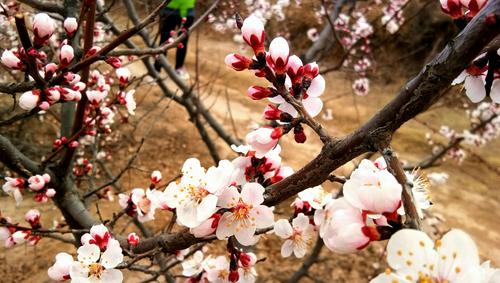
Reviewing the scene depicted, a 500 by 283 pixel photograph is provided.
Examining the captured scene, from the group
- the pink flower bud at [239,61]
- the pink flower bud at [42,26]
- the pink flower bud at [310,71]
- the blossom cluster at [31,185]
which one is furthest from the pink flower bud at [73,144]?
the pink flower bud at [310,71]

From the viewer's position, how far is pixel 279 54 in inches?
38.2

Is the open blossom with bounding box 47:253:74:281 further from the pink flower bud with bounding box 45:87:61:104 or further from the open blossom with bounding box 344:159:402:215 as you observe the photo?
the open blossom with bounding box 344:159:402:215

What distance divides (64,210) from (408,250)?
1.59 m

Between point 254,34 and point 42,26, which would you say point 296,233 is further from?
point 42,26

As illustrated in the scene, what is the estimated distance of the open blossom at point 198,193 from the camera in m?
1.00

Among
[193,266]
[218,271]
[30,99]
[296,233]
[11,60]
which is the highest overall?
[11,60]

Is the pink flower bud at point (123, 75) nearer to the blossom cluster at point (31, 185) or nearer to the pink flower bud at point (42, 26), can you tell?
the blossom cluster at point (31, 185)

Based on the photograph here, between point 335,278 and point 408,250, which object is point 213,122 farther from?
point 408,250

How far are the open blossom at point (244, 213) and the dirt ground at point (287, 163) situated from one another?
5.15 feet

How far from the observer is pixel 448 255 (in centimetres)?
69

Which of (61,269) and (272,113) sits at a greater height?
(272,113)

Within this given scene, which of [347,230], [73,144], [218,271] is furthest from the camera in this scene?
[73,144]

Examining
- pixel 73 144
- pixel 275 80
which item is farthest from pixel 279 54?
pixel 73 144

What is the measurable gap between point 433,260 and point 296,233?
784 millimetres
